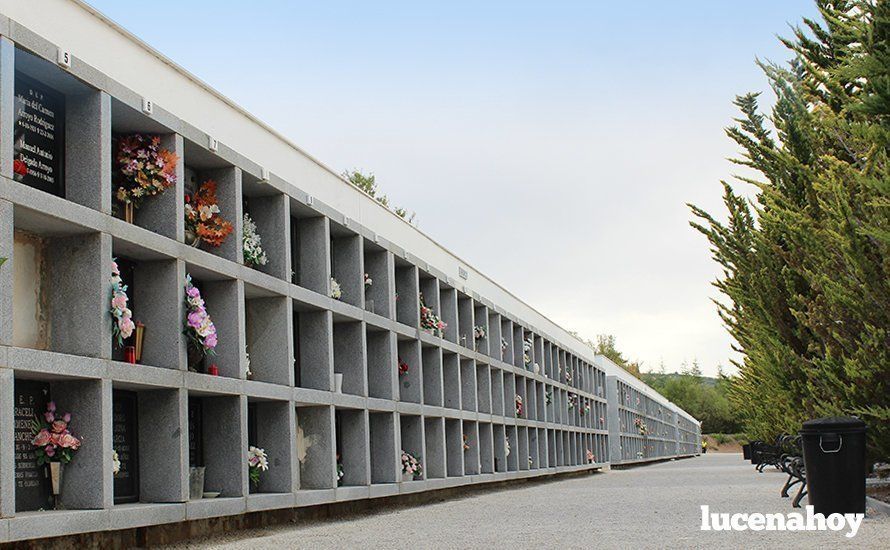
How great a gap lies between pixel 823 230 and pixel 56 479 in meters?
8.33

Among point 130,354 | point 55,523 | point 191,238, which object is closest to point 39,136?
point 130,354

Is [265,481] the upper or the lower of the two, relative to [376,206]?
lower

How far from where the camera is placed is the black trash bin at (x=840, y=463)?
33.0ft

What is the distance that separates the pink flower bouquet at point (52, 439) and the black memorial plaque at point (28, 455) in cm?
5

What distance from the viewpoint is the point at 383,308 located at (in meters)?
15.6

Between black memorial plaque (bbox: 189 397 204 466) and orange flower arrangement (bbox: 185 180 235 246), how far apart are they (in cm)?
156

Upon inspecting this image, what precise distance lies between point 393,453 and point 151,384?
659cm

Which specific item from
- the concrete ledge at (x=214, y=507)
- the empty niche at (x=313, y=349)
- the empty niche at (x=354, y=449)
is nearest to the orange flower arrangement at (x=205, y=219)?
the concrete ledge at (x=214, y=507)

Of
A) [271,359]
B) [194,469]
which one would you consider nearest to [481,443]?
[271,359]

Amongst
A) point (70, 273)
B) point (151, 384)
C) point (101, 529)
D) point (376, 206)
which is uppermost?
point (376, 206)

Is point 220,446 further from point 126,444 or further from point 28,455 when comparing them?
point 28,455

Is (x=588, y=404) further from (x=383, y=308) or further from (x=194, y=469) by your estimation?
(x=194, y=469)

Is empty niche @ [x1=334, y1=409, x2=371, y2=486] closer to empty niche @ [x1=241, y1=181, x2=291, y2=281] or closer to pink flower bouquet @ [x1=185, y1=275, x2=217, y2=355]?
empty niche @ [x1=241, y1=181, x2=291, y2=281]

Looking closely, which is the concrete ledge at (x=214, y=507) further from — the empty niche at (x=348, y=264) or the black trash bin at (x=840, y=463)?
the black trash bin at (x=840, y=463)
